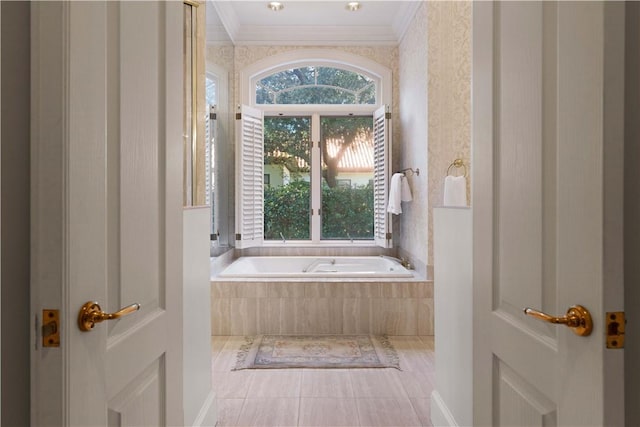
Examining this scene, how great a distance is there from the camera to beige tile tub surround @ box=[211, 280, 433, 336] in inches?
144

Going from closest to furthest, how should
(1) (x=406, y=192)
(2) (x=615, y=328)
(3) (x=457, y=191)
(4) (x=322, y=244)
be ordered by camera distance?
(2) (x=615, y=328) < (3) (x=457, y=191) < (1) (x=406, y=192) < (4) (x=322, y=244)

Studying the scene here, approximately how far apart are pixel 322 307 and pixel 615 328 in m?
3.00

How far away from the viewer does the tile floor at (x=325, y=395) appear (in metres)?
2.30

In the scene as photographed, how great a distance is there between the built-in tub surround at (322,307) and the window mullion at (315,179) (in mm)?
1426

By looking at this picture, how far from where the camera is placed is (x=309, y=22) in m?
4.66

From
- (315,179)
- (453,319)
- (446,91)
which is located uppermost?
(446,91)

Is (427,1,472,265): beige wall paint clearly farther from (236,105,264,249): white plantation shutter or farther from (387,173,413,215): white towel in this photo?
(236,105,264,249): white plantation shutter

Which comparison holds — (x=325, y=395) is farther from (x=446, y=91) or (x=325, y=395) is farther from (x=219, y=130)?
(x=219, y=130)

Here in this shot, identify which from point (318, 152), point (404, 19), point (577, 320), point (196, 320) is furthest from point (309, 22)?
point (577, 320)

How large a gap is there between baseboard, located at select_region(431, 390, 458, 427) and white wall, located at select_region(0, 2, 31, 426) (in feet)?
5.59

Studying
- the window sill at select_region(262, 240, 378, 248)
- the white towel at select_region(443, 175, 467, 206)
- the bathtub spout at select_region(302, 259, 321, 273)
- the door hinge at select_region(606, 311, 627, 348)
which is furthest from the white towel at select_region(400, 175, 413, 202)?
the door hinge at select_region(606, 311, 627, 348)

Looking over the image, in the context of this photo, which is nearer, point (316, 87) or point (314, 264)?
point (314, 264)

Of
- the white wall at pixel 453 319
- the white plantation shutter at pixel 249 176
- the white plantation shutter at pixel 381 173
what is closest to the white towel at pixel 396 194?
the white plantation shutter at pixel 381 173

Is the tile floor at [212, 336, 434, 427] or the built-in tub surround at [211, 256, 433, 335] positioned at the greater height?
the built-in tub surround at [211, 256, 433, 335]
